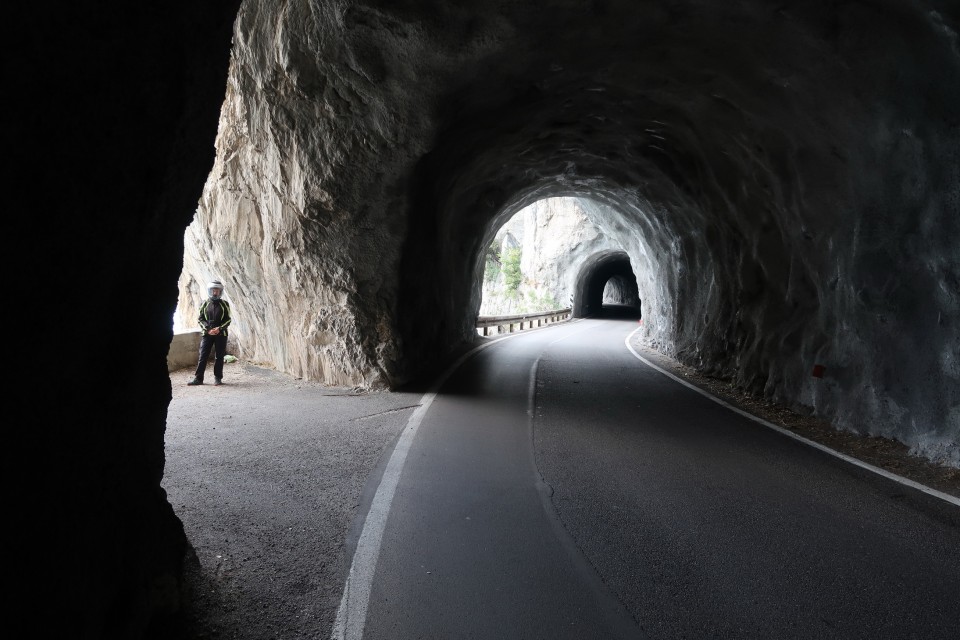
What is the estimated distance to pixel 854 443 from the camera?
7359 mm

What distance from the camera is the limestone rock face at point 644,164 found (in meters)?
6.46

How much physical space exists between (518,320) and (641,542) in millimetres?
24719

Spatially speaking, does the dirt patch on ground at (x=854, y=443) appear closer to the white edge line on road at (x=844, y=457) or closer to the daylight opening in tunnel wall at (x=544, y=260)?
the white edge line on road at (x=844, y=457)

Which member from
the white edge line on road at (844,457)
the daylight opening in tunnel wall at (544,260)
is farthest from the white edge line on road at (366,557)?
the daylight opening in tunnel wall at (544,260)

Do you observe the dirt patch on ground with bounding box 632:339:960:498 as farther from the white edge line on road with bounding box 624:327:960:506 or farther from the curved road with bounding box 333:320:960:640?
the curved road with bounding box 333:320:960:640

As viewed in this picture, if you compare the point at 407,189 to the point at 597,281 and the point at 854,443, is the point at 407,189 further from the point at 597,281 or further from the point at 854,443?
the point at 597,281

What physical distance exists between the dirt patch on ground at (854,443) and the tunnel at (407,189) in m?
0.21

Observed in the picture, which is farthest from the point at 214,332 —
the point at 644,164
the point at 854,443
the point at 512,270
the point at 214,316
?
the point at 512,270

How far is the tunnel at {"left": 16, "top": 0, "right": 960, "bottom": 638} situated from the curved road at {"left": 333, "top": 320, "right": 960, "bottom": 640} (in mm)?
1477

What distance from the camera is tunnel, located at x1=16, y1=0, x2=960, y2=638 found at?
204 cm

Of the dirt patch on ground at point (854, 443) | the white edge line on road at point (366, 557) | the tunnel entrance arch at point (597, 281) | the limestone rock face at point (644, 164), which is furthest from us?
the tunnel entrance arch at point (597, 281)

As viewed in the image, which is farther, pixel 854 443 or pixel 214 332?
pixel 214 332

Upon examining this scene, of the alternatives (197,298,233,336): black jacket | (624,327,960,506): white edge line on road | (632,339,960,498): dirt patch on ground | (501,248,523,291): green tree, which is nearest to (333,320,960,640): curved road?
(624,327,960,506): white edge line on road

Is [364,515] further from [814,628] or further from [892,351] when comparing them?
[892,351]
